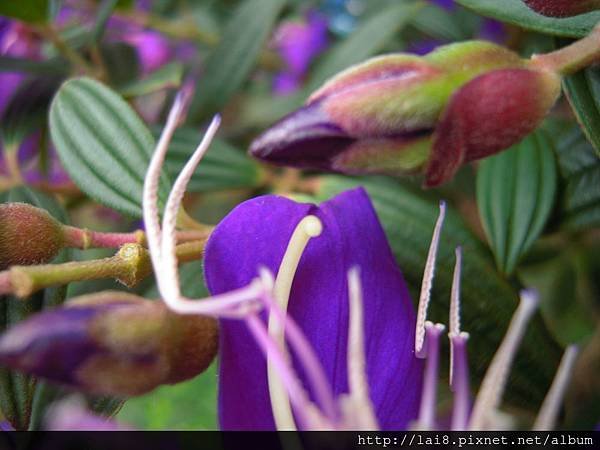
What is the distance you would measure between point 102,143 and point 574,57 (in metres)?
0.34

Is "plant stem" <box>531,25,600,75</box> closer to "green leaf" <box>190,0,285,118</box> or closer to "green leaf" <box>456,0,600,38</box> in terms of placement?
"green leaf" <box>456,0,600,38</box>

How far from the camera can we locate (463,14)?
896 millimetres

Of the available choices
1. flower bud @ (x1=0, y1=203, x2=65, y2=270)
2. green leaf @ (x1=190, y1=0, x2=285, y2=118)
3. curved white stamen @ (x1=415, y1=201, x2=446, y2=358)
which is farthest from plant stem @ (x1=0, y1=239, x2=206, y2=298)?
green leaf @ (x1=190, y1=0, x2=285, y2=118)

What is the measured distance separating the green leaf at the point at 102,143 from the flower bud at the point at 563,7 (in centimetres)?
27

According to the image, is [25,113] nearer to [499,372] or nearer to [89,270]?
[89,270]

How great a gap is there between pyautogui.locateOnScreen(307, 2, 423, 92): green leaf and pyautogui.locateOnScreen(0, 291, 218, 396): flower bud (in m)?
0.43

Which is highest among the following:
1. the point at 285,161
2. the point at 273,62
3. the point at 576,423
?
the point at 285,161

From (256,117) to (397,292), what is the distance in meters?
0.60

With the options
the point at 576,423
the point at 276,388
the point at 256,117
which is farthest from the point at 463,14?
the point at 276,388

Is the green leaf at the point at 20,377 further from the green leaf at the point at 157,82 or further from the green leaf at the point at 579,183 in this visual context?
the green leaf at the point at 579,183

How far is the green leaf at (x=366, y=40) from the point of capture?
30.5 inches

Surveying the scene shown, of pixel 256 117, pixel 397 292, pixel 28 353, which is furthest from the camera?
pixel 256 117

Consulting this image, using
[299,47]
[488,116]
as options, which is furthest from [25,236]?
[299,47]

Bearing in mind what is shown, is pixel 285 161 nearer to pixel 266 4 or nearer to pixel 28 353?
pixel 28 353
